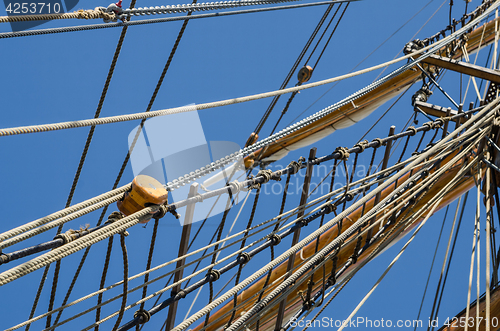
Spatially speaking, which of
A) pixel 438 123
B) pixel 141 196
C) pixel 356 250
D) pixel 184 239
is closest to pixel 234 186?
pixel 184 239

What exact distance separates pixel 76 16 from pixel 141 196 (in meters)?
0.93

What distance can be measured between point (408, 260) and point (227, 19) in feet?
30.7

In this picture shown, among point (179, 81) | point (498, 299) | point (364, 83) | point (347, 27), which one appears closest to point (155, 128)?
point (498, 299)

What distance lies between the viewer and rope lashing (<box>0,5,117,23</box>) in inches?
93.5

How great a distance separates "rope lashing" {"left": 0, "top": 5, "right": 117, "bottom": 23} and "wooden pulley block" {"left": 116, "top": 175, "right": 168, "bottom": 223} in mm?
810

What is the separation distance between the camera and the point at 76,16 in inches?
104

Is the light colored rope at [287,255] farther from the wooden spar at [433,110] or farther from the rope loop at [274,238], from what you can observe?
the wooden spar at [433,110]

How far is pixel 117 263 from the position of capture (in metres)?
16.9

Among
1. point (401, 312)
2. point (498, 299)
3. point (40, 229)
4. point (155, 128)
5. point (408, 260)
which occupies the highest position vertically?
point (408, 260)

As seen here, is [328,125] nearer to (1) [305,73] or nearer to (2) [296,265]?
(1) [305,73]

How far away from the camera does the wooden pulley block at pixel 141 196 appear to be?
8.30 ft

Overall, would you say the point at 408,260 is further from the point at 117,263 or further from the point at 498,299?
the point at 498,299

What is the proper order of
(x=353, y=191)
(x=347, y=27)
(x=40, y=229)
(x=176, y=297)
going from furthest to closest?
(x=347, y=27), (x=353, y=191), (x=176, y=297), (x=40, y=229)

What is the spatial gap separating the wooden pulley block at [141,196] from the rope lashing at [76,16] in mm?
810
